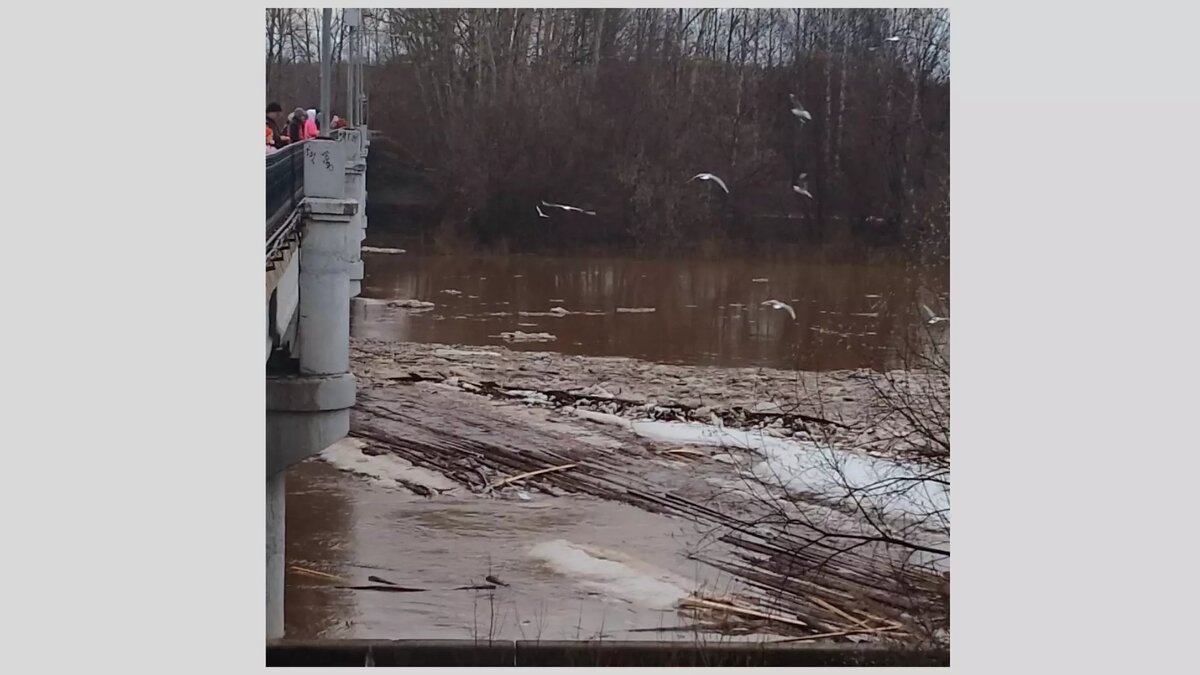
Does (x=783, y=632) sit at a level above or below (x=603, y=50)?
below

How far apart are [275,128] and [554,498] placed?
187 cm

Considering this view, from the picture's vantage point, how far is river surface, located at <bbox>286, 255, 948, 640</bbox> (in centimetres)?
506

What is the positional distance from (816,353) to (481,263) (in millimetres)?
1437

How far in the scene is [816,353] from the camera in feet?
17.1

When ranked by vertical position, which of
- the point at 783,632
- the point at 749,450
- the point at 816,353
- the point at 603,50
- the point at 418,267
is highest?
the point at 603,50

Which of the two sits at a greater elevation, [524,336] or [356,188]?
[356,188]

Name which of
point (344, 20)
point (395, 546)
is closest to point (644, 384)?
point (395, 546)

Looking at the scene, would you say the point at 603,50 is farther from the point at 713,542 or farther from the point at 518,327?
the point at 713,542

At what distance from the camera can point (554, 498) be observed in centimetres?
519


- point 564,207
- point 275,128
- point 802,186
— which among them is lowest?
point 564,207

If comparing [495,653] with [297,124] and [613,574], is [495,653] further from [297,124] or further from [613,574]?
[297,124]

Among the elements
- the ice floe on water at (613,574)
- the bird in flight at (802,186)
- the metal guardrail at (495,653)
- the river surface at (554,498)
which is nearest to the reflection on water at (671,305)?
the river surface at (554,498)

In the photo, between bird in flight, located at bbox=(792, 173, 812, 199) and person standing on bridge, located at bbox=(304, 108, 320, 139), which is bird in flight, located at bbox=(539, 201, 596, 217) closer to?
bird in flight, located at bbox=(792, 173, 812, 199)

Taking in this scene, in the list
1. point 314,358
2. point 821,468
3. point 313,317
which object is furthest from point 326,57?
point 821,468
